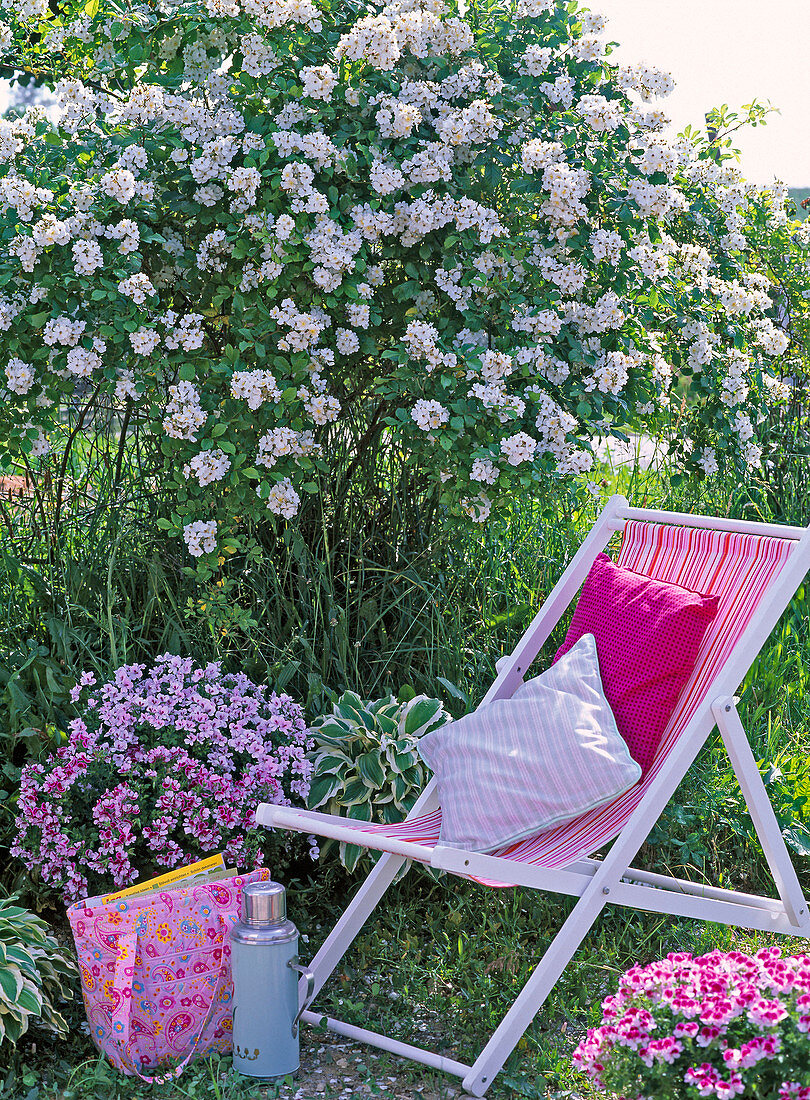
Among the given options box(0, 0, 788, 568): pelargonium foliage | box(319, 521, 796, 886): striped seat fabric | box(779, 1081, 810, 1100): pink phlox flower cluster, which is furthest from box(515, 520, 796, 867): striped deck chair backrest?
box(779, 1081, 810, 1100): pink phlox flower cluster

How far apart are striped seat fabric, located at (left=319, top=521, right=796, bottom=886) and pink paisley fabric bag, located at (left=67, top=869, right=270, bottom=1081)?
378mm

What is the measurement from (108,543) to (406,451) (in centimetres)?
101

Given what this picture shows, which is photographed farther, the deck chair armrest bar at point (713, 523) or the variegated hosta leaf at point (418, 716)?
the variegated hosta leaf at point (418, 716)

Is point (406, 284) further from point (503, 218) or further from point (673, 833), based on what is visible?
point (673, 833)

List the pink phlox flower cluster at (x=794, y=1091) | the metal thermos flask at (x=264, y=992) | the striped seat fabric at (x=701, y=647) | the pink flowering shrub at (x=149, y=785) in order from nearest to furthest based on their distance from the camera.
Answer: the pink phlox flower cluster at (x=794, y=1091) < the metal thermos flask at (x=264, y=992) < the striped seat fabric at (x=701, y=647) < the pink flowering shrub at (x=149, y=785)

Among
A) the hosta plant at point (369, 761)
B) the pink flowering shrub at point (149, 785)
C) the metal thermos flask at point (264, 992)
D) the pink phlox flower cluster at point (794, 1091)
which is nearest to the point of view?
the pink phlox flower cluster at point (794, 1091)

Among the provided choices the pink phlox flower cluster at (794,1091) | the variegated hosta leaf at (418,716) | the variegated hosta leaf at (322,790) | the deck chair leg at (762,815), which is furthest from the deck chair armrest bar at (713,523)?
the pink phlox flower cluster at (794,1091)

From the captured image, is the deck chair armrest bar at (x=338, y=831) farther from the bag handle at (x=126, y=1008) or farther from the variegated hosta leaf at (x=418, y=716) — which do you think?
the variegated hosta leaf at (x=418, y=716)

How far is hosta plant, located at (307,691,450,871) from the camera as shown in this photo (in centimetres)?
304

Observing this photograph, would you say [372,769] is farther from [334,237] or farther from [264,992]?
[334,237]

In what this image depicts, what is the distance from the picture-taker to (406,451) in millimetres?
3822

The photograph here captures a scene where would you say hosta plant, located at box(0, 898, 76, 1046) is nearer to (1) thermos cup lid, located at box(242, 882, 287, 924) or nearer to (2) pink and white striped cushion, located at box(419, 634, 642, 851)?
(1) thermos cup lid, located at box(242, 882, 287, 924)

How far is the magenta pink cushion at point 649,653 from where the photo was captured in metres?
2.63

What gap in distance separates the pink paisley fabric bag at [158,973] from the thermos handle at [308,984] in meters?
0.16
